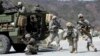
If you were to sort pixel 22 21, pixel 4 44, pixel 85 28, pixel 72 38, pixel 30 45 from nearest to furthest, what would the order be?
pixel 30 45
pixel 72 38
pixel 85 28
pixel 4 44
pixel 22 21

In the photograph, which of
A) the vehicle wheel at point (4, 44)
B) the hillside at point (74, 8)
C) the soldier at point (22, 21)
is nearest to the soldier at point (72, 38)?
the soldier at point (22, 21)

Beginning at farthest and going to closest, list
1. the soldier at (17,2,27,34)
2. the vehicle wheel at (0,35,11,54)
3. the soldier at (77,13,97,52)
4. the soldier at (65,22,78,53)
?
the soldier at (17,2,27,34) → the vehicle wheel at (0,35,11,54) → the soldier at (77,13,97,52) → the soldier at (65,22,78,53)

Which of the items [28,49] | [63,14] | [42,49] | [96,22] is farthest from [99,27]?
[28,49]

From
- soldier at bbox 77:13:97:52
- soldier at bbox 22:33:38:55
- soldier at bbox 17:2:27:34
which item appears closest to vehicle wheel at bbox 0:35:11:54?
soldier at bbox 17:2:27:34

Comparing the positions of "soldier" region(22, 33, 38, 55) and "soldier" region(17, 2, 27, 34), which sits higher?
"soldier" region(17, 2, 27, 34)

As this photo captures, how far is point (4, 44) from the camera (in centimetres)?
2495

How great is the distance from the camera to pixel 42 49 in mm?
28078

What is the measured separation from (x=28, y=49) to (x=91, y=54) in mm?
2712

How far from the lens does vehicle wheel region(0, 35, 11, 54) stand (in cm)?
2494

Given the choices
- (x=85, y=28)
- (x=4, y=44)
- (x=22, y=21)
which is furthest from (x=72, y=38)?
(x=4, y=44)

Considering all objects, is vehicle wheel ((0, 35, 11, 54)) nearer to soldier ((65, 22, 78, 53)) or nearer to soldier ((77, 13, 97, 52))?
soldier ((65, 22, 78, 53))

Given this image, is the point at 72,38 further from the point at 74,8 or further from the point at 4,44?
the point at 74,8

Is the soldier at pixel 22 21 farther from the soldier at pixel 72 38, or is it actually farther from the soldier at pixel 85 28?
the soldier at pixel 85 28

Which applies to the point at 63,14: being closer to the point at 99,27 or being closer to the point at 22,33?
the point at 99,27
